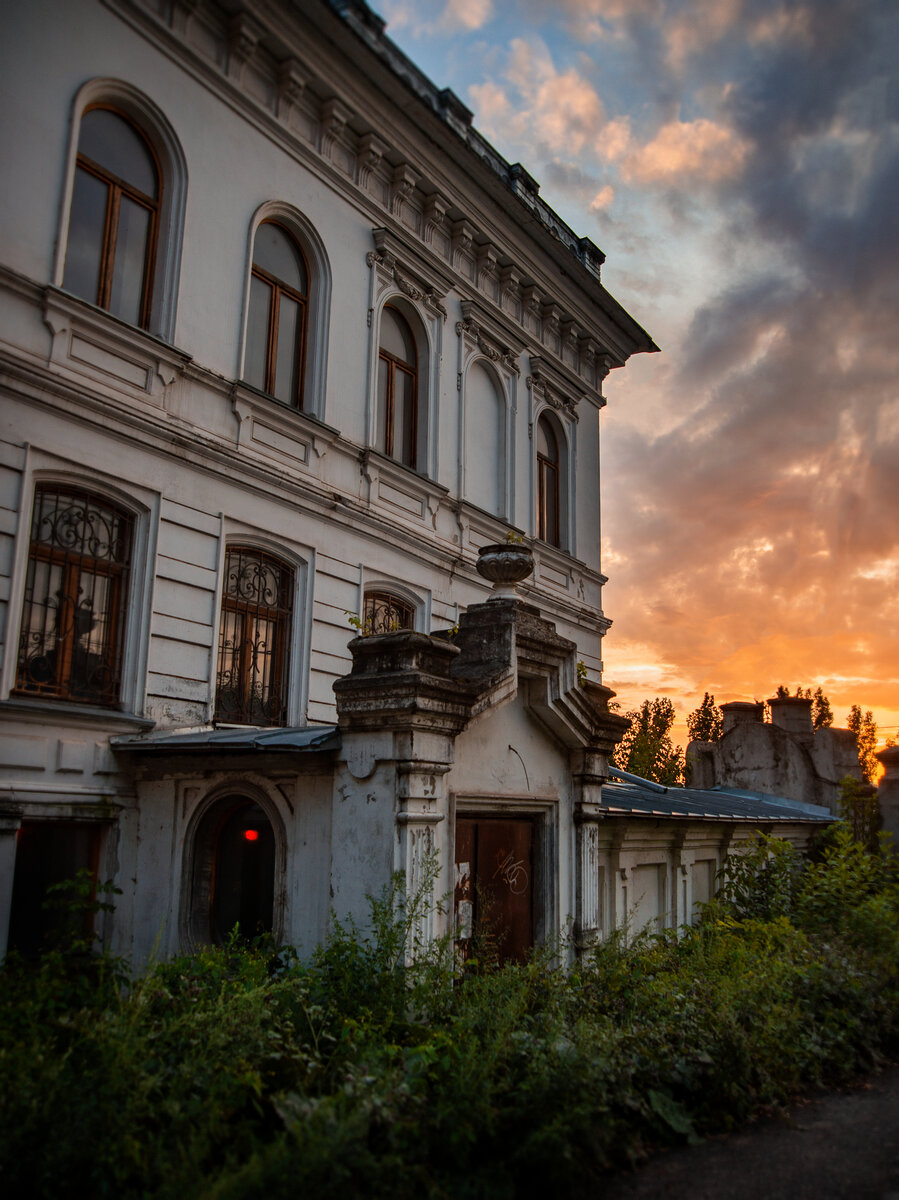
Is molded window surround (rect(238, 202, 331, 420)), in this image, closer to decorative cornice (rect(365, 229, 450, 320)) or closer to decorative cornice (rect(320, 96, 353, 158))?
decorative cornice (rect(365, 229, 450, 320))

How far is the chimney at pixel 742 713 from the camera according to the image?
1991cm

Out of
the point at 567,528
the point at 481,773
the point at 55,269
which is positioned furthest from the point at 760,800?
the point at 55,269

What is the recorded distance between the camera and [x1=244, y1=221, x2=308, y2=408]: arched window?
1112 cm

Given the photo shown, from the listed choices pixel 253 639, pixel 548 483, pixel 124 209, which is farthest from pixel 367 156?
pixel 253 639

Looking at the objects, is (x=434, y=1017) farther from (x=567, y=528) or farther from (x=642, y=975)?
(x=567, y=528)

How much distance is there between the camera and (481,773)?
24.7 feet

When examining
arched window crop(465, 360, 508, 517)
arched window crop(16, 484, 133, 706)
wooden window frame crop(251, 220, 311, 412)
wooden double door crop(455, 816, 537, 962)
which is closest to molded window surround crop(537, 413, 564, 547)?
arched window crop(465, 360, 508, 517)

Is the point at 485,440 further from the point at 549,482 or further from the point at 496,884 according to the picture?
the point at 496,884

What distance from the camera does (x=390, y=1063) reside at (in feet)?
17.2

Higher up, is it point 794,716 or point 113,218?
point 113,218

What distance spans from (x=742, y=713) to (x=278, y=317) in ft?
43.6

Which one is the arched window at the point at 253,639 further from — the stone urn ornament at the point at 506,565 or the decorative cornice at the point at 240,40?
the decorative cornice at the point at 240,40

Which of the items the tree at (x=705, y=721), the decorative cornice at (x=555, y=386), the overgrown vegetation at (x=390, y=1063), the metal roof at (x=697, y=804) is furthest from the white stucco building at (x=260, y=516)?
the tree at (x=705, y=721)

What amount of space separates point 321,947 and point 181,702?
3695mm
